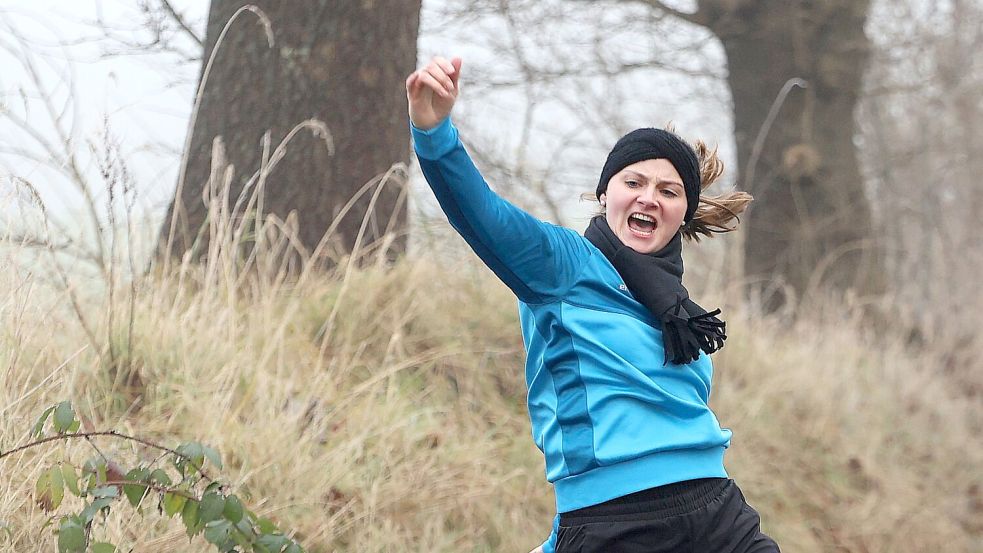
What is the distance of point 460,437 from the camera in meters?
4.63

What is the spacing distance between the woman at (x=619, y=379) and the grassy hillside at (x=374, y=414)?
113 centimetres

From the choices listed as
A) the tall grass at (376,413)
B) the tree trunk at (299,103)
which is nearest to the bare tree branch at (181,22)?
the tree trunk at (299,103)

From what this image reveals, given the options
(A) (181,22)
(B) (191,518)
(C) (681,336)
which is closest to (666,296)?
(C) (681,336)

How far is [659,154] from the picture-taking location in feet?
9.74

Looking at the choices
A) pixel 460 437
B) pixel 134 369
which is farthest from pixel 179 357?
pixel 460 437

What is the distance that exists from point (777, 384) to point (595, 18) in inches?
171

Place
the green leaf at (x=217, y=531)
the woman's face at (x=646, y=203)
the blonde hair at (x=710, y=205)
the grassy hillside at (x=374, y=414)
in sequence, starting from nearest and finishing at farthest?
the green leaf at (x=217, y=531), the woman's face at (x=646, y=203), the blonde hair at (x=710, y=205), the grassy hillside at (x=374, y=414)

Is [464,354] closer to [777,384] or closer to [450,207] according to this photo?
[777,384]

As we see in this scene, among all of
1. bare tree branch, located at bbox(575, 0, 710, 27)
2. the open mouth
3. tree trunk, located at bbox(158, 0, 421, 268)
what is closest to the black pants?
the open mouth

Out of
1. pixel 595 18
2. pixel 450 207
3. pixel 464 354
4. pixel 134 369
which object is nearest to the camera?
pixel 450 207

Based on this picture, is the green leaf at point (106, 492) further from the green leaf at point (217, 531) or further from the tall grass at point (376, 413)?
the tall grass at point (376, 413)

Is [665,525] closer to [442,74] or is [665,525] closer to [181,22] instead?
[442,74]

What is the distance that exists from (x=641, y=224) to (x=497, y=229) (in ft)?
1.69

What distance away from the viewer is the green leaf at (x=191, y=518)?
9.49 feet
